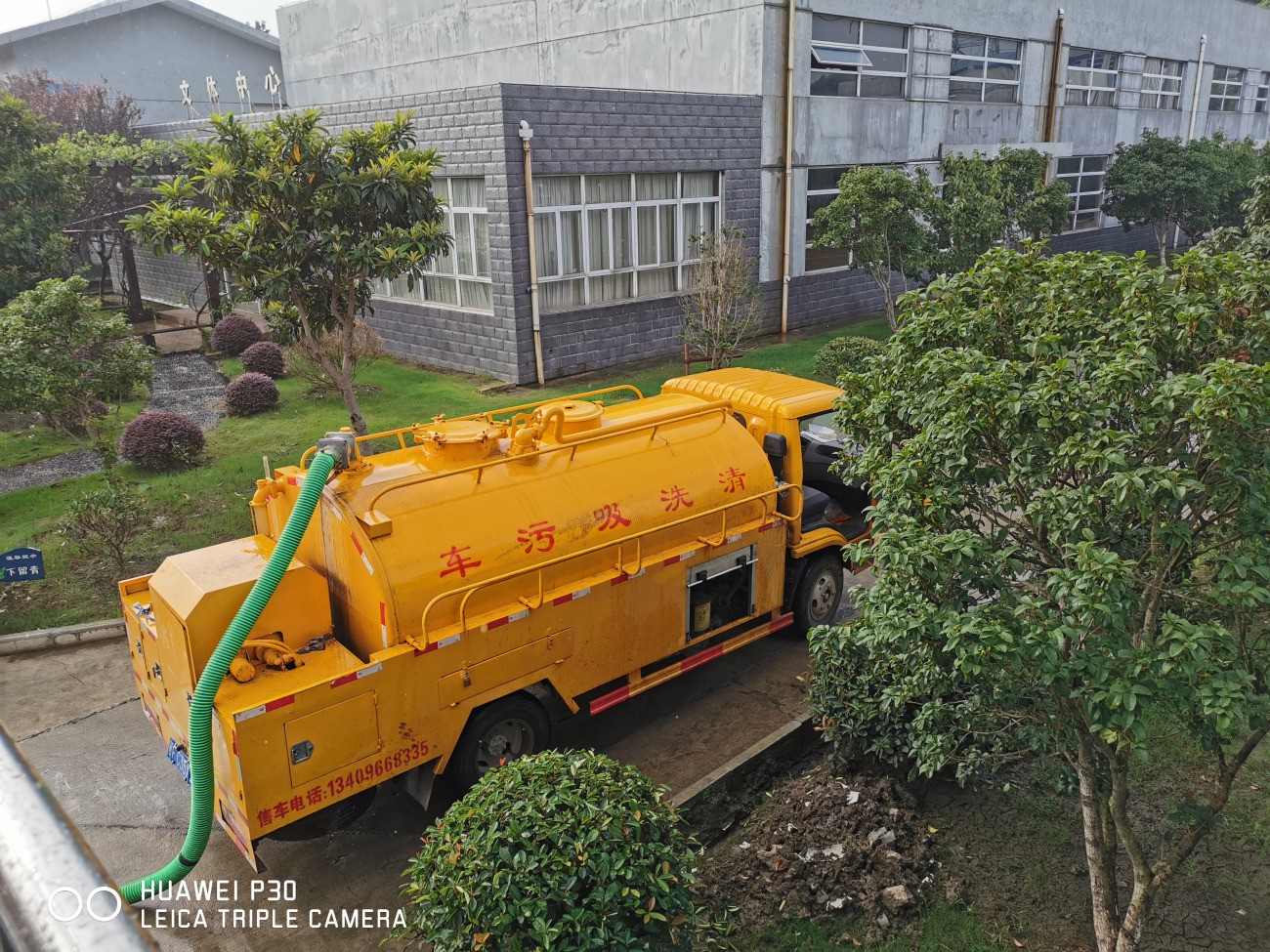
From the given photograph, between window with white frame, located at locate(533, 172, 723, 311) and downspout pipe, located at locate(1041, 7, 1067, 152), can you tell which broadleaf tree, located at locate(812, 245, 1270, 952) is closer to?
window with white frame, located at locate(533, 172, 723, 311)

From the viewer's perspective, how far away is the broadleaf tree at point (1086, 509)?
153 inches

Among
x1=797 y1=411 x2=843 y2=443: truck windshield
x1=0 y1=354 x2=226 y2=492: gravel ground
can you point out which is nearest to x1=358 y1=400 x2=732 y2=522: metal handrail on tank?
x1=797 y1=411 x2=843 y2=443: truck windshield

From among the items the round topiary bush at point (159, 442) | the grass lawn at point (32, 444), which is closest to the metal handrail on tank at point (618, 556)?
the round topiary bush at point (159, 442)

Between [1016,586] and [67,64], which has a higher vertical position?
[67,64]

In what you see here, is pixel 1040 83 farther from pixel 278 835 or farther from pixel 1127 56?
pixel 278 835

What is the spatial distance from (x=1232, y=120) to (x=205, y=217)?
42416 mm

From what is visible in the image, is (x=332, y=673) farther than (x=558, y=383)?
No

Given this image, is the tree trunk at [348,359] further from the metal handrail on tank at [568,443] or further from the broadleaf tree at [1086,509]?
the broadleaf tree at [1086,509]

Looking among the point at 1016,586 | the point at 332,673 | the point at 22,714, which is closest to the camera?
the point at 1016,586

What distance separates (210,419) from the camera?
53.5ft

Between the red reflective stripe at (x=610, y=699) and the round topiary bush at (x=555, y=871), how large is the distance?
2461 mm

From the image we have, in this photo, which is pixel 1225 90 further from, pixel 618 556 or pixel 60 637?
pixel 60 637

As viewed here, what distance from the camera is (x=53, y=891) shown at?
75cm

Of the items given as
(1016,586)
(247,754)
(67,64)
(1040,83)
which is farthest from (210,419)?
(67,64)
